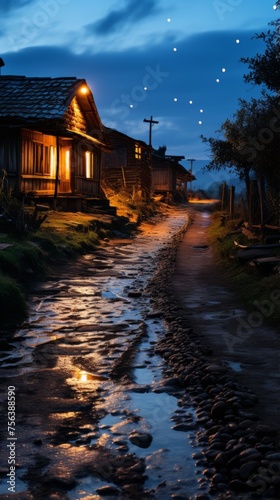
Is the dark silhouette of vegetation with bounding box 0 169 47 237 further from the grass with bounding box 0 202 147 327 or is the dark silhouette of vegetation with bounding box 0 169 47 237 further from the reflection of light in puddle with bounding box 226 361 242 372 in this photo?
the reflection of light in puddle with bounding box 226 361 242 372

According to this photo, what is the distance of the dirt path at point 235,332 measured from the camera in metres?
5.56

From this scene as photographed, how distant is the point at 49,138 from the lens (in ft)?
78.9

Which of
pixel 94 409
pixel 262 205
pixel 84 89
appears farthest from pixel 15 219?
pixel 84 89

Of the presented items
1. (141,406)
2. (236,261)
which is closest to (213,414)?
(141,406)

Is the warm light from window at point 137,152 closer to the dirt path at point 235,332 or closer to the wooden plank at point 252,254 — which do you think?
the dirt path at point 235,332

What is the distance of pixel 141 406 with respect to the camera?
17.0ft

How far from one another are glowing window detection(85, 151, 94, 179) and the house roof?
133 inches

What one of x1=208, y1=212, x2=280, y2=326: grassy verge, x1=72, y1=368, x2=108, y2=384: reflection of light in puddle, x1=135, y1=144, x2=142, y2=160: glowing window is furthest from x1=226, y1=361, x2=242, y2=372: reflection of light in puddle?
x1=135, y1=144, x2=142, y2=160: glowing window

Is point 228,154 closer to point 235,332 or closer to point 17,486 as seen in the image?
point 235,332

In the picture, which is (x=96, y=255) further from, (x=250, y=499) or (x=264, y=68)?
(x=250, y=499)

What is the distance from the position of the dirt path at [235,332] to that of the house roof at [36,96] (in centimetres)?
1053

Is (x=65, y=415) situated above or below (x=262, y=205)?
below

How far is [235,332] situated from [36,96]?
59.0 feet

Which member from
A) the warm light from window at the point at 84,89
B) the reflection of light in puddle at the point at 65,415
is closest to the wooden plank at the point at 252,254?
the reflection of light in puddle at the point at 65,415
